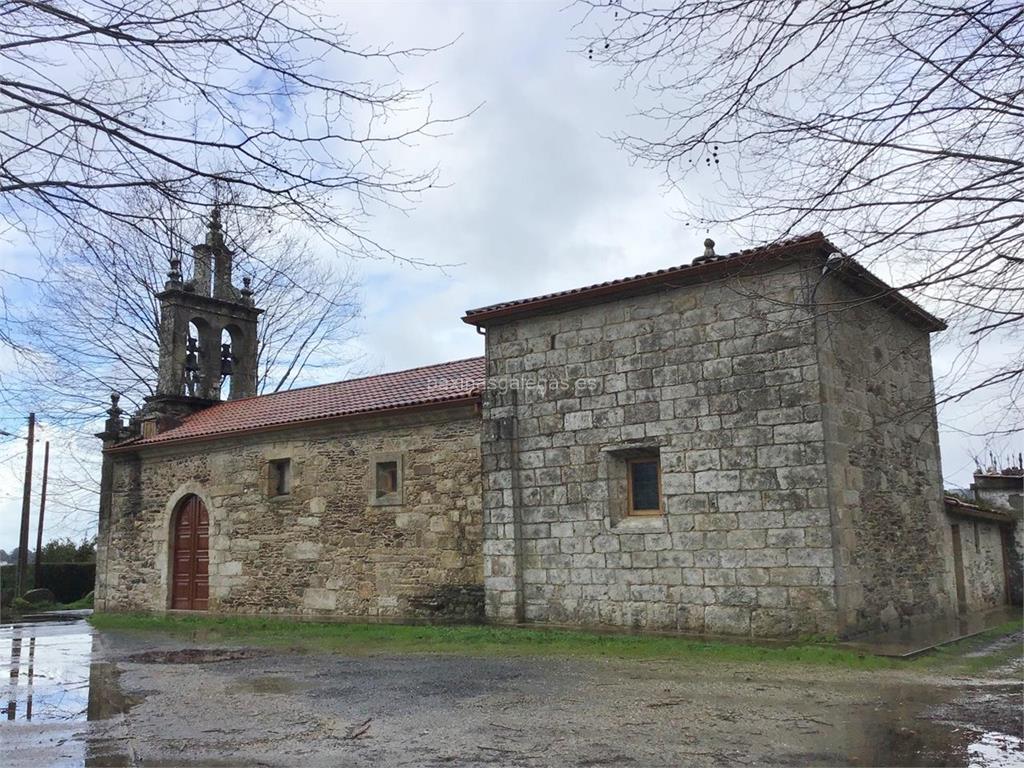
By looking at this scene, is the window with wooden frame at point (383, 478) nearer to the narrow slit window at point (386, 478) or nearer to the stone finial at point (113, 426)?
the narrow slit window at point (386, 478)

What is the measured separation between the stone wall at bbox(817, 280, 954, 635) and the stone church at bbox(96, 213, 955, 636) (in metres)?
0.05

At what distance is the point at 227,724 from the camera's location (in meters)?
6.19

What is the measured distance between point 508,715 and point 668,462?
5.24 m

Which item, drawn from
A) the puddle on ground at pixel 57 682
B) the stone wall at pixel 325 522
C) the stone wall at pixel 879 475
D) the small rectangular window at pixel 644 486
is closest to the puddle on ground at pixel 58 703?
the puddle on ground at pixel 57 682

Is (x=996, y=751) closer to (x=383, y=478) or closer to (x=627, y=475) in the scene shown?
(x=627, y=475)

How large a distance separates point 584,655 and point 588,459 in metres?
3.02

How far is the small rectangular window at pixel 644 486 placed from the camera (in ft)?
36.8

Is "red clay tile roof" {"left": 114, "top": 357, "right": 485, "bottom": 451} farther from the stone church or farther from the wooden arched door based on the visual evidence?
the wooden arched door

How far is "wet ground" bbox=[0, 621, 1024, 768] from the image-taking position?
5176 millimetres

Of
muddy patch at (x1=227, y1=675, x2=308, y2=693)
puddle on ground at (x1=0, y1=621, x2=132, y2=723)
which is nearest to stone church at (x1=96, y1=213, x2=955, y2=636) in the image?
puddle on ground at (x1=0, y1=621, x2=132, y2=723)

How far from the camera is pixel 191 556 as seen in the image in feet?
54.4

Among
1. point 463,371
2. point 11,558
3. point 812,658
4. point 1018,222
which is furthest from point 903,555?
point 11,558

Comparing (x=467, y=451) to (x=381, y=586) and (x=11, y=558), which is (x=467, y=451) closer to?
(x=381, y=586)

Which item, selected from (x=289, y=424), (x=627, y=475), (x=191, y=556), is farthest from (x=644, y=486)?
(x=191, y=556)
